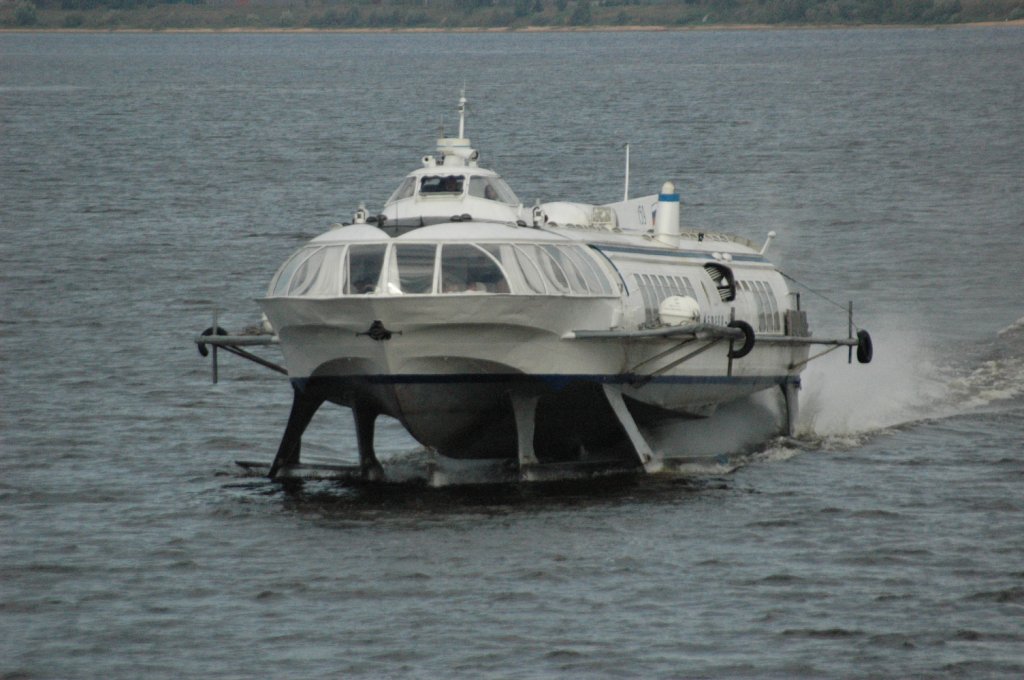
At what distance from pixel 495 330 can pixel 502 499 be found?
106 inches

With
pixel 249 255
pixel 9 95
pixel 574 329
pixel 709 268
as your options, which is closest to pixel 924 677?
pixel 574 329

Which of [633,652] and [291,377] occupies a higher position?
[291,377]

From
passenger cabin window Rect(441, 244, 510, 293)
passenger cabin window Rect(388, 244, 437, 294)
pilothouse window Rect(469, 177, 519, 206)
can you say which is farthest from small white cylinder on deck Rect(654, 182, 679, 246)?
passenger cabin window Rect(388, 244, 437, 294)

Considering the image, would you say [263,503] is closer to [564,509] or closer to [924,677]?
[564,509]

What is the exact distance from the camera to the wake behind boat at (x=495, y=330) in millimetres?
29672

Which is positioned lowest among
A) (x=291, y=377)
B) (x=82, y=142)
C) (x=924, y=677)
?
(x=924, y=677)

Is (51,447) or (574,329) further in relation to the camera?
(51,447)

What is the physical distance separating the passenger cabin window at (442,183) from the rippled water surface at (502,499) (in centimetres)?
514

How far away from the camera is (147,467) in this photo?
34.6 meters

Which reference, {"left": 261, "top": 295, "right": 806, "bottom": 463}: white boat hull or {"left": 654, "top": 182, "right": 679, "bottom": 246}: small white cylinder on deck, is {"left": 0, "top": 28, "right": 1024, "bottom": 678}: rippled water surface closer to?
{"left": 261, "top": 295, "right": 806, "bottom": 463}: white boat hull

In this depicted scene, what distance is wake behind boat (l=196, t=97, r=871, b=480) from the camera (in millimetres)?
29672

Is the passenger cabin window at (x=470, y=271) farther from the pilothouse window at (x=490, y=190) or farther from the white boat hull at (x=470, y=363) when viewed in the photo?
the pilothouse window at (x=490, y=190)

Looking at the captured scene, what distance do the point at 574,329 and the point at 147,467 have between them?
8.41 meters

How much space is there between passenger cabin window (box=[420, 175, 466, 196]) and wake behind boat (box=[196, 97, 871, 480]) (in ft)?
0.08
